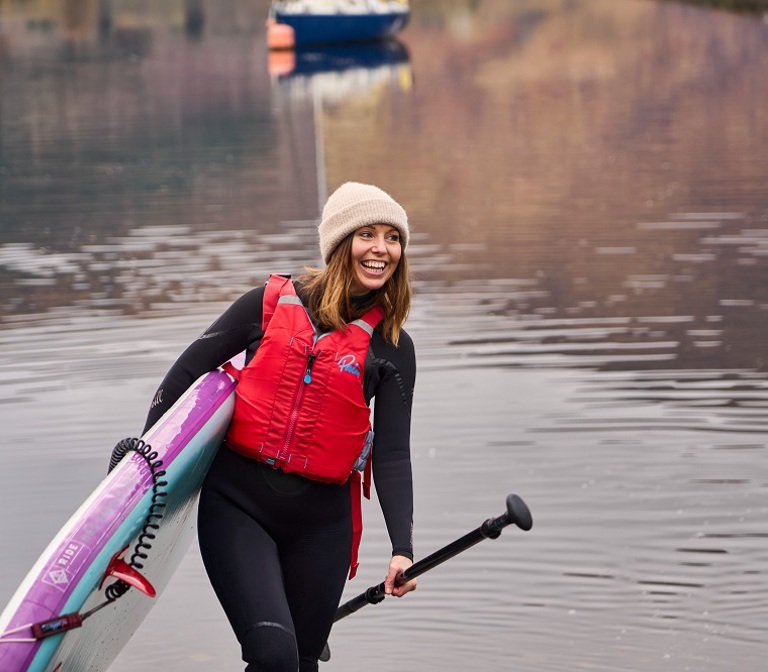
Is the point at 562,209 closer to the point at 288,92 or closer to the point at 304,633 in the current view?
the point at 304,633

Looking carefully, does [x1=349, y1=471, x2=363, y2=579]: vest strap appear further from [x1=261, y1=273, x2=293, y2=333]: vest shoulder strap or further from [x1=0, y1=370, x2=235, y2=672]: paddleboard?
[x1=261, y1=273, x2=293, y2=333]: vest shoulder strap

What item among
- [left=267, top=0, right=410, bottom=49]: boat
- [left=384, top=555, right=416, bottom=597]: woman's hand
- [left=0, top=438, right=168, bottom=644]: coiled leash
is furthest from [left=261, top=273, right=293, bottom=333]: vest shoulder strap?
[left=267, top=0, right=410, bottom=49]: boat

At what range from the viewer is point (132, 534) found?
4.18 meters

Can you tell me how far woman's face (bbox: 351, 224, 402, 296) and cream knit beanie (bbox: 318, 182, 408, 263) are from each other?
0.08 ft

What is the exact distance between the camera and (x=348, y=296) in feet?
13.9

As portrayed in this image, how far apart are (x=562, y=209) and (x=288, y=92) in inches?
744

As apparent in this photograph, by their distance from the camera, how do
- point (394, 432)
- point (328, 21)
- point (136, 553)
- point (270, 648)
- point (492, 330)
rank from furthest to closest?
1. point (328, 21)
2. point (492, 330)
3. point (394, 432)
4. point (136, 553)
5. point (270, 648)

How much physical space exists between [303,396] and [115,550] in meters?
0.59

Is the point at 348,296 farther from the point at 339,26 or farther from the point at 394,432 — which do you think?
the point at 339,26

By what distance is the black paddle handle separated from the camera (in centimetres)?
387

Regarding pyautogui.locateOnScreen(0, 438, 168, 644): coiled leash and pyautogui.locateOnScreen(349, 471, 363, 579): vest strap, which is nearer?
pyautogui.locateOnScreen(0, 438, 168, 644): coiled leash

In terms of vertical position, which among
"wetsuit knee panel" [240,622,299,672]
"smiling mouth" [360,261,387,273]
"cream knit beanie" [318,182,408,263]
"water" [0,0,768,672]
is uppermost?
"cream knit beanie" [318,182,408,263]

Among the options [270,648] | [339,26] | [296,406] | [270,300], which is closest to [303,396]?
[296,406]

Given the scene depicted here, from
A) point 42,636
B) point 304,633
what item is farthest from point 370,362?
point 42,636
